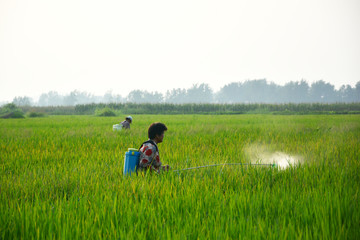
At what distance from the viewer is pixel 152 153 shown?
10.4 ft

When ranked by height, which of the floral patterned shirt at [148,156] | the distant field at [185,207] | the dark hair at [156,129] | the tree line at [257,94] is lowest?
the distant field at [185,207]

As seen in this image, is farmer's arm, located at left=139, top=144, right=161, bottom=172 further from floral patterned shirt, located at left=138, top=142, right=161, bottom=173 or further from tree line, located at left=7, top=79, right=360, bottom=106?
tree line, located at left=7, top=79, right=360, bottom=106

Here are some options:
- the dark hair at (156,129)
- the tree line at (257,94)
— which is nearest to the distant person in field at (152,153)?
the dark hair at (156,129)

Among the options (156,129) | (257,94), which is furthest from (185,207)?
(257,94)

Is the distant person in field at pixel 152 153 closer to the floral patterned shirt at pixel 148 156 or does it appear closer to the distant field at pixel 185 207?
the floral patterned shirt at pixel 148 156

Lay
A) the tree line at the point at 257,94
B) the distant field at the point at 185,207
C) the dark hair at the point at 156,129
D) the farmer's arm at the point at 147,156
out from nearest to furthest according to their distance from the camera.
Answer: the distant field at the point at 185,207
the farmer's arm at the point at 147,156
the dark hair at the point at 156,129
the tree line at the point at 257,94

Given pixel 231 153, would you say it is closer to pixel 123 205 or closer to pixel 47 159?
pixel 123 205

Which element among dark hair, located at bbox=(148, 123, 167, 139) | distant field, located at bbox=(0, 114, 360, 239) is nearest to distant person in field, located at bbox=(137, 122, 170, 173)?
dark hair, located at bbox=(148, 123, 167, 139)

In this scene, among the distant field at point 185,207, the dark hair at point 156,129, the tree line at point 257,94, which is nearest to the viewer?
the distant field at point 185,207

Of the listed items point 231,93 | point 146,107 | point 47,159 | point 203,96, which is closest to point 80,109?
point 146,107

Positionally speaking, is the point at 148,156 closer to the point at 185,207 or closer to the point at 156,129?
the point at 156,129

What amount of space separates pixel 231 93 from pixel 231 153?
112 metres

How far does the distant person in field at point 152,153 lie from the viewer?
3182 millimetres

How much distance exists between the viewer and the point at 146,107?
3672cm
